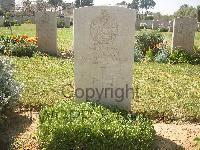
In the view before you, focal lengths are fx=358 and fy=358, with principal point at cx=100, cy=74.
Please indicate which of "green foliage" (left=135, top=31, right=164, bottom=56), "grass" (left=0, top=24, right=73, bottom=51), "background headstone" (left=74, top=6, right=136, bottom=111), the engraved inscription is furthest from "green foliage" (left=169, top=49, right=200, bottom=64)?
the engraved inscription

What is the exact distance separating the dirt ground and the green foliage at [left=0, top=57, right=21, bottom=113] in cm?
37

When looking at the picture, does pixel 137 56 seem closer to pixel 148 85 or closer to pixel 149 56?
pixel 149 56

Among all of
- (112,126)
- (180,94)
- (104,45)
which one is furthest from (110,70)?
(180,94)

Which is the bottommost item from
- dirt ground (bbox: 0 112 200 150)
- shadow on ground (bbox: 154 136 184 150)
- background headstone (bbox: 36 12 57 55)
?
shadow on ground (bbox: 154 136 184 150)

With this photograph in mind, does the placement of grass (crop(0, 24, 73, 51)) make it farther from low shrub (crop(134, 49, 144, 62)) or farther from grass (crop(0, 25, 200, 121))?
grass (crop(0, 25, 200, 121))

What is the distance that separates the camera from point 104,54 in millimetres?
6461

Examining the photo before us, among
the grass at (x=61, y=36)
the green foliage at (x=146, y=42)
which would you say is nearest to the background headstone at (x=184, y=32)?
the green foliage at (x=146, y=42)

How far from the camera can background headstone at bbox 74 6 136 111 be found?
Result: 629cm

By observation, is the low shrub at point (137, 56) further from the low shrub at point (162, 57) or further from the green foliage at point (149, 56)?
the low shrub at point (162, 57)

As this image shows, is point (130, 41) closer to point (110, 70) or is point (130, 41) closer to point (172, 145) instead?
point (110, 70)

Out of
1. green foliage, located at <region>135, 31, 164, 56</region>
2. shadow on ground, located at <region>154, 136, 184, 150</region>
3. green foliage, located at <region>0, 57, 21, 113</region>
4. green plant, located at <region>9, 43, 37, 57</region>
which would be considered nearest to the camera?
shadow on ground, located at <region>154, 136, 184, 150</region>

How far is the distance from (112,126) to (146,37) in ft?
38.2

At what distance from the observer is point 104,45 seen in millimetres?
6406

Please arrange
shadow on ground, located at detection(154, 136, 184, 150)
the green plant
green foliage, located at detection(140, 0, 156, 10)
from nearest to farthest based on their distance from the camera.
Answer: shadow on ground, located at detection(154, 136, 184, 150), the green plant, green foliage, located at detection(140, 0, 156, 10)
